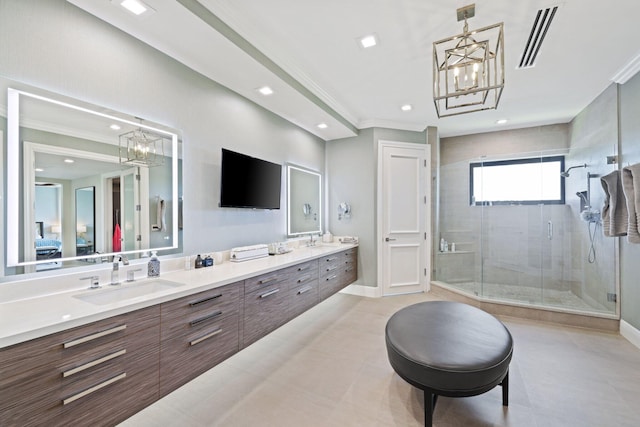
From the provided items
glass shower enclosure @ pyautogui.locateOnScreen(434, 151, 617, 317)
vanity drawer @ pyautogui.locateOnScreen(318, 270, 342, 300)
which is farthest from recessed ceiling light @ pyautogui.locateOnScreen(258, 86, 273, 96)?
glass shower enclosure @ pyautogui.locateOnScreen(434, 151, 617, 317)

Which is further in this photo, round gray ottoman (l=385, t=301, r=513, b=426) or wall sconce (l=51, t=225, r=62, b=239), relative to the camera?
wall sconce (l=51, t=225, r=62, b=239)

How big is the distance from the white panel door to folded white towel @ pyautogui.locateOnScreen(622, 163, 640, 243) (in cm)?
236

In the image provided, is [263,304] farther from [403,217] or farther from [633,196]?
[633,196]

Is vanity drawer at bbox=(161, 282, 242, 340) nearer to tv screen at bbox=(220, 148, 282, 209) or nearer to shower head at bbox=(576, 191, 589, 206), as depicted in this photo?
→ tv screen at bbox=(220, 148, 282, 209)

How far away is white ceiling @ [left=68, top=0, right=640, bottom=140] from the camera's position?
1936 millimetres

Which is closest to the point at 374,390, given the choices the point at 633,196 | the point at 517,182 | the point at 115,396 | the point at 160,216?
the point at 115,396

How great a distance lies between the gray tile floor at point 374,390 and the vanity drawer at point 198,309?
0.63 m

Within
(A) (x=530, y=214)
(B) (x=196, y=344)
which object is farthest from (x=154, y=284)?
(A) (x=530, y=214)

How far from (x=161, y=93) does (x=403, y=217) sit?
362 centimetres

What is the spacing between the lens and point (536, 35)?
225 cm

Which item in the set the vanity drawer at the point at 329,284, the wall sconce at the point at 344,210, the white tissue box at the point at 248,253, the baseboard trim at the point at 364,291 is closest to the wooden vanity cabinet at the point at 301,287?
the vanity drawer at the point at 329,284

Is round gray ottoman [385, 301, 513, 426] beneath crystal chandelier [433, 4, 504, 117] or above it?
beneath

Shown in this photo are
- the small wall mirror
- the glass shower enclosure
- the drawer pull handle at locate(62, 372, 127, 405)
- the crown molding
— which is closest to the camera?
the drawer pull handle at locate(62, 372, 127, 405)

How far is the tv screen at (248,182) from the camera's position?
267cm
